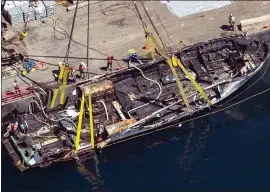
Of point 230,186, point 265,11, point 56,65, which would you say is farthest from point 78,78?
point 265,11

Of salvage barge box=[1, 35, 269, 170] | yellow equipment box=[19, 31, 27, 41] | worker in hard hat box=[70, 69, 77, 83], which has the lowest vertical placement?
salvage barge box=[1, 35, 269, 170]

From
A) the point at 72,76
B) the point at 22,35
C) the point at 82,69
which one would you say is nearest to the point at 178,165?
the point at 82,69

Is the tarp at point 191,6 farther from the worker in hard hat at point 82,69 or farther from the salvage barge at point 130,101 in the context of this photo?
the worker in hard hat at point 82,69

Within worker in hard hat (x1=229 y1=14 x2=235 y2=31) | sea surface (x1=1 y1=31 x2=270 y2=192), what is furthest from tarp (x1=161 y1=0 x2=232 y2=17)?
sea surface (x1=1 y1=31 x2=270 y2=192)

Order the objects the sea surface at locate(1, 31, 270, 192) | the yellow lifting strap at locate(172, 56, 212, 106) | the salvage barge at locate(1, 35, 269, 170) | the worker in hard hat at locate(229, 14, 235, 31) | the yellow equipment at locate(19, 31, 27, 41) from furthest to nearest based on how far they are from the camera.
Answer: the worker in hard hat at locate(229, 14, 235, 31)
the yellow equipment at locate(19, 31, 27, 41)
the yellow lifting strap at locate(172, 56, 212, 106)
the salvage barge at locate(1, 35, 269, 170)
the sea surface at locate(1, 31, 270, 192)

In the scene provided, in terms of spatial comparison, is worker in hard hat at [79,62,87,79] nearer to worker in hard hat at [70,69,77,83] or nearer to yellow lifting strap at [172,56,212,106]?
worker in hard hat at [70,69,77,83]
